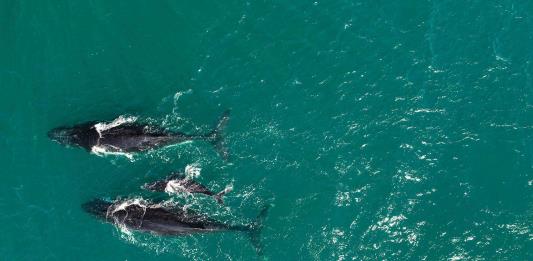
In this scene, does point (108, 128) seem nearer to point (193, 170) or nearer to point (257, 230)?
point (193, 170)

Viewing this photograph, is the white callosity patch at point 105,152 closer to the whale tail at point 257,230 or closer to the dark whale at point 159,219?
the dark whale at point 159,219

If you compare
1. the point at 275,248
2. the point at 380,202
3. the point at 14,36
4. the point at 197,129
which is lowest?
the point at 275,248

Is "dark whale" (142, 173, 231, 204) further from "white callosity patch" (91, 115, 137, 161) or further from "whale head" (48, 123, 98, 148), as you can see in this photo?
"whale head" (48, 123, 98, 148)

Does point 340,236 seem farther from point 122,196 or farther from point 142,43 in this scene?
point 142,43

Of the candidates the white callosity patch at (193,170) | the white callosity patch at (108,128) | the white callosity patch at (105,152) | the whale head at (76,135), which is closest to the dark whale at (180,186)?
the white callosity patch at (193,170)

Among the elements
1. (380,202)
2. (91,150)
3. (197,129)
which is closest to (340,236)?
(380,202)
